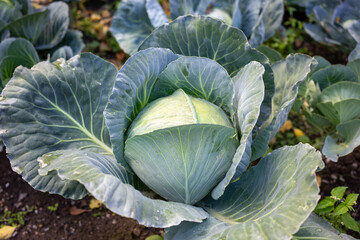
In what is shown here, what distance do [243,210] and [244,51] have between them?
904mm

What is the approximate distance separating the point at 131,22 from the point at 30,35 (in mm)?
911

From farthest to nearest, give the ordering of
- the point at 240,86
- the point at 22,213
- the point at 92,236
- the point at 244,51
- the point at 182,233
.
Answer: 1. the point at 22,213
2. the point at 92,236
3. the point at 244,51
4. the point at 240,86
5. the point at 182,233

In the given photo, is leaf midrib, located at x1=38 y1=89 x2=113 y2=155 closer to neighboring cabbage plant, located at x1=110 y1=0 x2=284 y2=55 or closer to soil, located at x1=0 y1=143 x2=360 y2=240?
soil, located at x1=0 y1=143 x2=360 y2=240

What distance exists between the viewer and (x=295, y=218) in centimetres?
147

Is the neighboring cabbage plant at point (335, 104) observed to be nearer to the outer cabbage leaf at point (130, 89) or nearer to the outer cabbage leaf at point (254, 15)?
the outer cabbage leaf at point (254, 15)

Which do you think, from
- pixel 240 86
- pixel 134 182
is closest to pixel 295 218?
pixel 240 86

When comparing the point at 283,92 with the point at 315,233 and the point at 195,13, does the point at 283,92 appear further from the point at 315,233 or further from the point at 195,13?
the point at 195,13

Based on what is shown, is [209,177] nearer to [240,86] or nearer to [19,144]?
[240,86]

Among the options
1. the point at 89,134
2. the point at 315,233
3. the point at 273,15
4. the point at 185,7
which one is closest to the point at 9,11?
the point at 185,7

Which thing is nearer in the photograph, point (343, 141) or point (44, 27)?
point (343, 141)

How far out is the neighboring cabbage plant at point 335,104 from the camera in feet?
8.09

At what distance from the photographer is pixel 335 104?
2500mm

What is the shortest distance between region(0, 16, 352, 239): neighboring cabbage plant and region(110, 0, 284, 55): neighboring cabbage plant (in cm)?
91

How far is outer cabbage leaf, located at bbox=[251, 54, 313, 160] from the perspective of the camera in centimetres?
197
